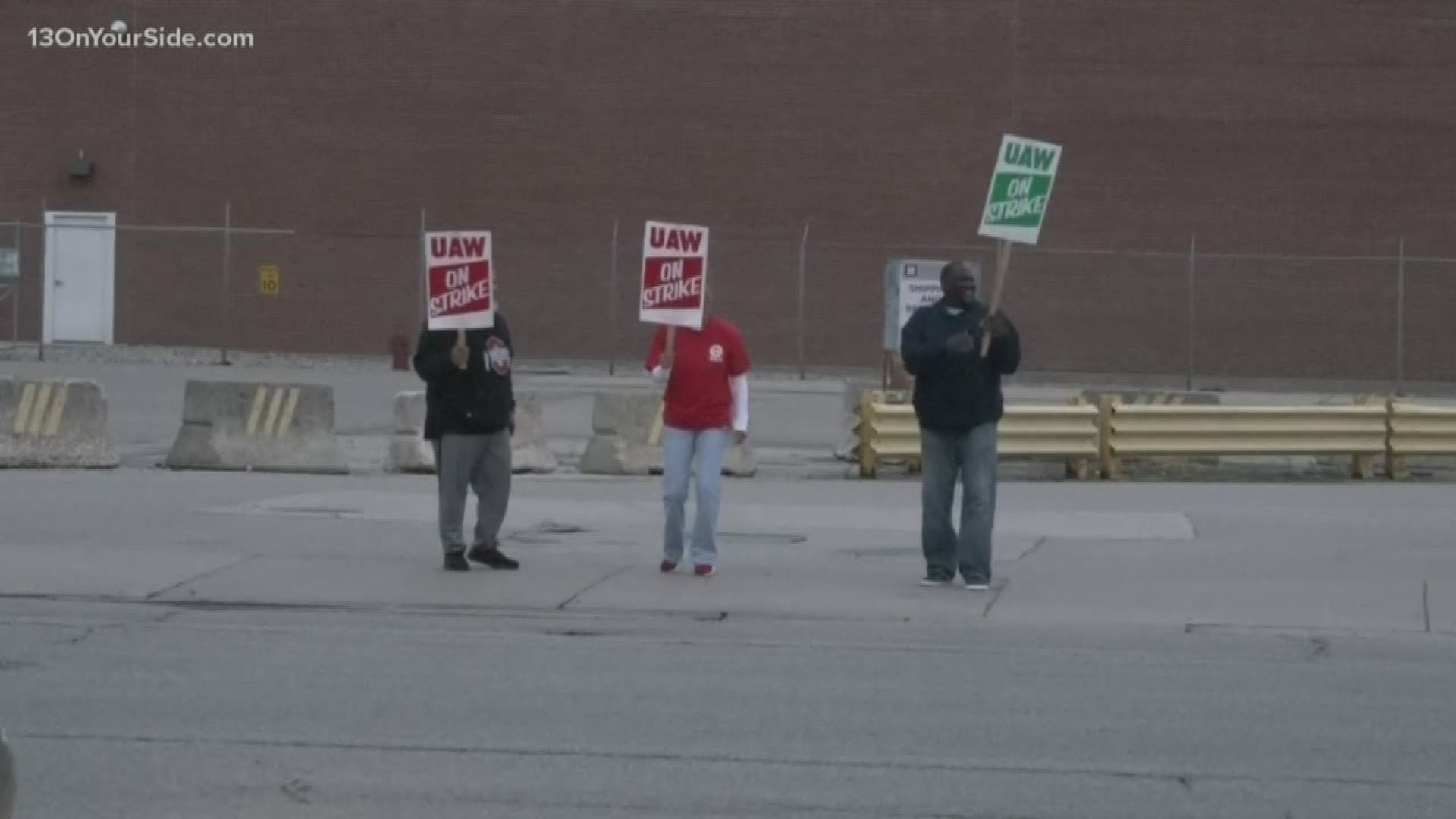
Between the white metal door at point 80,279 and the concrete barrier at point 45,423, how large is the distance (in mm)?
19707

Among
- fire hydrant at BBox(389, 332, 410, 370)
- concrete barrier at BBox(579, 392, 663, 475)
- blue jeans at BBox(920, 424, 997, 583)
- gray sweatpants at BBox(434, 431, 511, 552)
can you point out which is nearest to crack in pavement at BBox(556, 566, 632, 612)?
gray sweatpants at BBox(434, 431, 511, 552)

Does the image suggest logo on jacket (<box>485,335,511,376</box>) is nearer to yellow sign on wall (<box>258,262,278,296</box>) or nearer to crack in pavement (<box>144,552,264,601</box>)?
crack in pavement (<box>144,552,264,601</box>)

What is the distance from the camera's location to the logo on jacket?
1316 cm

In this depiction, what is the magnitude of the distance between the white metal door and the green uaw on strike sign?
27.4 meters

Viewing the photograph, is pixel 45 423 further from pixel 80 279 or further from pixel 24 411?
pixel 80 279

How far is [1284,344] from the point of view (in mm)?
36688

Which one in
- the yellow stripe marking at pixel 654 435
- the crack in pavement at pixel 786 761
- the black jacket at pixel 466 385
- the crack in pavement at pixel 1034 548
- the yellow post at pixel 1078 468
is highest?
the black jacket at pixel 466 385

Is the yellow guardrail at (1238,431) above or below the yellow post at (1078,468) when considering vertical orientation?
above

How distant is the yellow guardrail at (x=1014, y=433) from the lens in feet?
64.7

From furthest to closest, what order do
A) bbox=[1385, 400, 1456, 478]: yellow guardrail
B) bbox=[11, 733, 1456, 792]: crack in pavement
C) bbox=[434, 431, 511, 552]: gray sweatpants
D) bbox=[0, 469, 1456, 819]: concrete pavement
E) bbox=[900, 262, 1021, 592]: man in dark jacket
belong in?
1. bbox=[1385, 400, 1456, 478]: yellow guardrail
2. bbox=[434, 431, 511, 552]: gray sweatpants
3. bbox=[900, 262, 1021, 592]: man in dark jacket
4. bbox=[11, 733, 1456, 792]: crack in pavement
5. bbox=[0, 469, 1456, 819]: concrete pavement

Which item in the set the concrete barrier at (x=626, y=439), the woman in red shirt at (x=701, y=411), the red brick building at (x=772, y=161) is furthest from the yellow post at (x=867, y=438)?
the red brick building at (x=772, y=161)

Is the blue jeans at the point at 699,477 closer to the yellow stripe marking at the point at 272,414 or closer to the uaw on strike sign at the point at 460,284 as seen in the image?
the uaw on strike sign at the point at 460,284

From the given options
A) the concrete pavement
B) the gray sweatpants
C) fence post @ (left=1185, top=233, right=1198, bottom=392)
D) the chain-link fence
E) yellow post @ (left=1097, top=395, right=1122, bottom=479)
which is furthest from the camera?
the chain-link fence

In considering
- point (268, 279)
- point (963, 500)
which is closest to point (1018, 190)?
point (963, 500)
